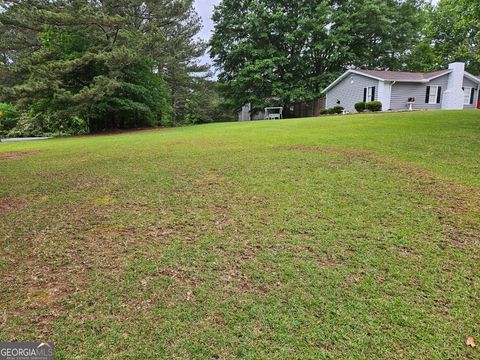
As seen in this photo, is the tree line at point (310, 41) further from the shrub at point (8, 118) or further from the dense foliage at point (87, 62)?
the shrub at point (8, 118)

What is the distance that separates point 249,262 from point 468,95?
82.4 feet

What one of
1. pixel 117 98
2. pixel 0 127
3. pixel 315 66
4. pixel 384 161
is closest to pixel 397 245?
pixel 384 161

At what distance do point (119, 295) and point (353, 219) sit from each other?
226 centimetres

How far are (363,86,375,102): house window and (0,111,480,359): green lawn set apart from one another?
53.4ft

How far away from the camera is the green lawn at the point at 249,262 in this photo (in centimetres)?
184

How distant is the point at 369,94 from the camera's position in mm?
19797

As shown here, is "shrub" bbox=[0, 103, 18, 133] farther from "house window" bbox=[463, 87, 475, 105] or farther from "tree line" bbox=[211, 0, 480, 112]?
"house window" bbox=[463, 87, 475, 105]

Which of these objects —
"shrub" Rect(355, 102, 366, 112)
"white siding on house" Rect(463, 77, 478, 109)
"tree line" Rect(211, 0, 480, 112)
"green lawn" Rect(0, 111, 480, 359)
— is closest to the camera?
"green lawn" Rect(0, 111, 480, 359)

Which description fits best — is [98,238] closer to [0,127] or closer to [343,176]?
[343,176]

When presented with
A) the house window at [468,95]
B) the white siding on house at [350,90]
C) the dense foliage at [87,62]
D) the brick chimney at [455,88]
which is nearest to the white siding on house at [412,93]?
the brick chimney at [455,88]

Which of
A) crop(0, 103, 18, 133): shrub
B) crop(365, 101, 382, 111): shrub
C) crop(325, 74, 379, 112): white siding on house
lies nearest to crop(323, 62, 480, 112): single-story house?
crop(325, 74, 379, 112): white siding on house

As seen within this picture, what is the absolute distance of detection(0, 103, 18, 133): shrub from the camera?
21.0m

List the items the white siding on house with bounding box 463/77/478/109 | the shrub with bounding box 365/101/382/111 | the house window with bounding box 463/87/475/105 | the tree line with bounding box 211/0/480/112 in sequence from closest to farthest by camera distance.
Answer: the shrub with bounding box 365/101/382/111
the white siding on house with bounding box 463/77/478/109
the house window with bounding box 463/87/475/105
the tree line with bounding box 211/0/480/112

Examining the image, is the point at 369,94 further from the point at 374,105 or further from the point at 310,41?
the point at 310,41
